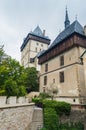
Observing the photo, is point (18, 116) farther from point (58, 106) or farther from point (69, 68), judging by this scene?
point (69, 68)

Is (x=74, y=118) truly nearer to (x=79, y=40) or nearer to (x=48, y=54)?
(x=79, y=40)

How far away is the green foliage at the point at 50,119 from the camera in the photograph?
496 inches

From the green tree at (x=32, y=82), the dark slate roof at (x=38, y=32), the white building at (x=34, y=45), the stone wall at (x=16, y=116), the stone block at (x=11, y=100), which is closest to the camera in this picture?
the stone wall at (x=16, y=116)

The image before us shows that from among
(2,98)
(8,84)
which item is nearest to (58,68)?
(8,84)

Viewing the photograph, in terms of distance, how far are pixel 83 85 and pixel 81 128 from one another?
680cm

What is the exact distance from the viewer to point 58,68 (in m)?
24.3

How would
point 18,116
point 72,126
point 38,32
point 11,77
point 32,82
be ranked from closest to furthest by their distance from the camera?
1. point 18,116
2. point 72,126
3. point 11,77
4. point 32,82
5. point 38,32

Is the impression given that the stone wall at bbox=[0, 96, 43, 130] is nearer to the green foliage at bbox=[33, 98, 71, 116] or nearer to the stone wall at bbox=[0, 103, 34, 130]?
the stone wall at bbox=[0, 103, 34, 130]

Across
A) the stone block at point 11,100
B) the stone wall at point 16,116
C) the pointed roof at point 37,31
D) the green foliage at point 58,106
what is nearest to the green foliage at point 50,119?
the green foliage at point 58,106

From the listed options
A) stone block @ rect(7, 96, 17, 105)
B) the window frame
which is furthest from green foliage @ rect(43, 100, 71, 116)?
the window frame

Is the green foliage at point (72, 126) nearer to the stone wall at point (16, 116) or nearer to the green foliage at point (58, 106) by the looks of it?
the green foliage at point (58, 106)

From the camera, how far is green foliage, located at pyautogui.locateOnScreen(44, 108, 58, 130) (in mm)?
12592

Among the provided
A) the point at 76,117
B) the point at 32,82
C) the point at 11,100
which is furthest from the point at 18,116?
the point at 32,82

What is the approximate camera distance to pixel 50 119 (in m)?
12.8
